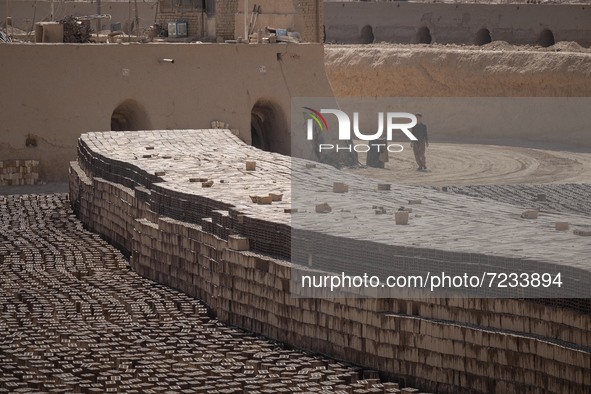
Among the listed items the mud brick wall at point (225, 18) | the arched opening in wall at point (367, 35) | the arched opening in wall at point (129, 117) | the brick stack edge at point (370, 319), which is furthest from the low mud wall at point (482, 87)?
the brick stack edge at point (370, 319)

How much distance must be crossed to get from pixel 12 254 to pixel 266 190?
3882 millimetres

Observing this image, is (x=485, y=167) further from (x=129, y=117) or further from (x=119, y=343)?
(x=119, y=343)

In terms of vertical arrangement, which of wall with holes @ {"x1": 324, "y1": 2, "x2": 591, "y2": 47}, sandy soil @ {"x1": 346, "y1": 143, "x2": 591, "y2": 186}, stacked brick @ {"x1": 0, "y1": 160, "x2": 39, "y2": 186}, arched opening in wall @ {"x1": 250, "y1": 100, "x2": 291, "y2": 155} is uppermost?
wall with holes @ {"x1": 324, "y1": 2, "x2": 591, "y2": 47}

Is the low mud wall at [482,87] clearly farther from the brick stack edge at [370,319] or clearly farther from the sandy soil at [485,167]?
the brick stack edge at [370,319]

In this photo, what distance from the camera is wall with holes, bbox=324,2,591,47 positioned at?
41219mm

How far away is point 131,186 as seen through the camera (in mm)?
18297

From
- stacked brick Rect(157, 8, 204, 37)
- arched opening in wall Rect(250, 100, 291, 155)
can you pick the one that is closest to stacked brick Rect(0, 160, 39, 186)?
arched opening in wall Rect(250, 100, 291, 155)

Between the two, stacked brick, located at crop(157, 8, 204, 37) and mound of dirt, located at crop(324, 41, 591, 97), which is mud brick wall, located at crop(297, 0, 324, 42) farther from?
mound of dirt, located at crop(324, 41, 591, 97)

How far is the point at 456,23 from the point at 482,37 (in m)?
0.90

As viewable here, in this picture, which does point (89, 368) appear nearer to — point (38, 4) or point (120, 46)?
point (120, 46)

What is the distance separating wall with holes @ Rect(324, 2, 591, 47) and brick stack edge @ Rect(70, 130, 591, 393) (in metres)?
26.1

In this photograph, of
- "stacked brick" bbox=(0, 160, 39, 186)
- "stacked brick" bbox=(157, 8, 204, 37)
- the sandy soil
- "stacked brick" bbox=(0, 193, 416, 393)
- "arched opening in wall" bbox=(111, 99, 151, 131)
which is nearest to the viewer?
"stacked brick" bbox=(0, 193, 416, 393)

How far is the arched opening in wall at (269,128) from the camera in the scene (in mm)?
26500

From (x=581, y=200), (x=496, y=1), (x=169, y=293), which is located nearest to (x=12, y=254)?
(x=169, y=293)
